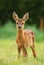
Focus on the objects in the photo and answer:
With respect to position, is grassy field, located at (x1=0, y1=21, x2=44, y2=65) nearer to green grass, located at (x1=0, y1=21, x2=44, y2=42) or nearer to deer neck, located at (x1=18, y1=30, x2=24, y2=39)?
green grass, located at (x1=0, y1=21, x2=44, y2=42)

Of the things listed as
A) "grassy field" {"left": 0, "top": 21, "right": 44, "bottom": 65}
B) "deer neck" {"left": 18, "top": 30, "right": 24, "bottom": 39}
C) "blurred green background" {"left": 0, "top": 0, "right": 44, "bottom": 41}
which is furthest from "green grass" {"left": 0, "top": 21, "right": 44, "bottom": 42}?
"deer neck" {"left": 18, "top": 30, "right": 24, "bottom": 39}

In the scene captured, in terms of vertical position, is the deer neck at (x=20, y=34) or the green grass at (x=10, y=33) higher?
the deer neck at (x=20, y=34)

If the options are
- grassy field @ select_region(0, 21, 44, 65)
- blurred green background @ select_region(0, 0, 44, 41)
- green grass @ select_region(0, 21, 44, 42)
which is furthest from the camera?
blurred green background @ select_region(0, 0, 44, 41)

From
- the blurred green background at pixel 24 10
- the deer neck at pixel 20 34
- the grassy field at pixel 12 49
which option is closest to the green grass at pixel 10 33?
the grassy field at pixel 12 49

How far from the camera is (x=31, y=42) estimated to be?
599 inches

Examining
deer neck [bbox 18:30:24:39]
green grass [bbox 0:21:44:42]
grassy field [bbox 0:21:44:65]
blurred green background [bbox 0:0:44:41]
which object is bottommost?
grassy field [bbox 0:21:44:65]

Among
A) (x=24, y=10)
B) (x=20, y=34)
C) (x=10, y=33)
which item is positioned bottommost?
(x=10, y=33)

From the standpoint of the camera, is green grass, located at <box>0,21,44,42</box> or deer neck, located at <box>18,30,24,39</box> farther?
green grass, located at <box>0,21,44,42</box>

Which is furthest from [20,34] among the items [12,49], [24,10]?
[24,10]

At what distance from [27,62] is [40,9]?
76.0 feet

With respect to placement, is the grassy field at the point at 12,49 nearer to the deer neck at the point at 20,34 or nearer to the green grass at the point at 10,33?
the green grass at the point at 10,33

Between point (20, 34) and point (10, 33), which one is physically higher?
point (20, 34)

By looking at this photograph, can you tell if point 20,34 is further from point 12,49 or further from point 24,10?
point 24,10

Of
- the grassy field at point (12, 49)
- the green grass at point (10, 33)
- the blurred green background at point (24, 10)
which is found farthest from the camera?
the blurred green background at point (24, 10)
